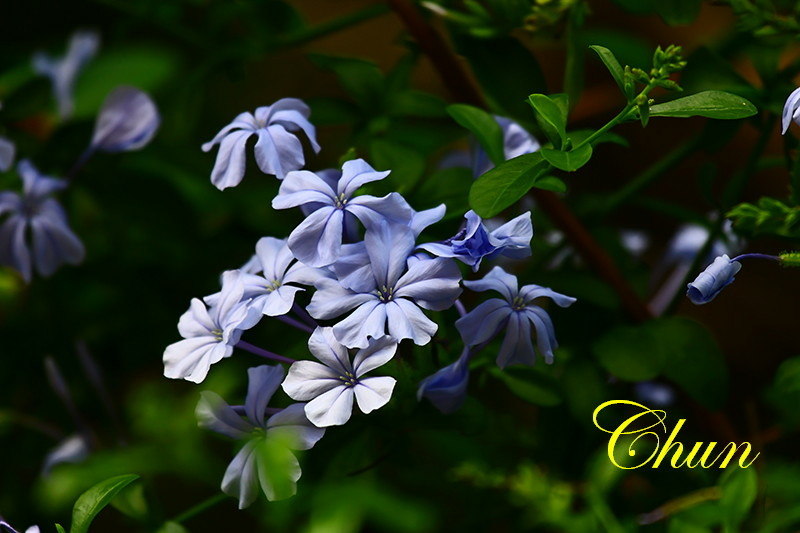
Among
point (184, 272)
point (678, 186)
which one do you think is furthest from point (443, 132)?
point (678, 186)

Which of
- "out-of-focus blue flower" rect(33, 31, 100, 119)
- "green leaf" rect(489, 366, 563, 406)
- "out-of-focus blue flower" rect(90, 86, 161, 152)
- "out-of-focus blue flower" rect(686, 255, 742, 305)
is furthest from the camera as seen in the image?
"out-of-focus blue flower" rect(33, 31, 100, 119)

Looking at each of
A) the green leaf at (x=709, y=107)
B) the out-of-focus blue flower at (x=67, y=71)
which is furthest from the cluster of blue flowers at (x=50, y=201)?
the green leaf at (x=709, y=107)

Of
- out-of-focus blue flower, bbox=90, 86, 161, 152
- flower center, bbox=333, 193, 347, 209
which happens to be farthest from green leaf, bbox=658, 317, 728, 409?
out-of-focus blue flower, bbox=90, 86, 161, 152

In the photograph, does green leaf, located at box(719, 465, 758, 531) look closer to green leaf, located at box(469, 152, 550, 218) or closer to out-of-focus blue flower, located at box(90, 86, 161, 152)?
green leaf, located at box(469, 152, 550, 218)

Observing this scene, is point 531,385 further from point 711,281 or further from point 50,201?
point 50,201

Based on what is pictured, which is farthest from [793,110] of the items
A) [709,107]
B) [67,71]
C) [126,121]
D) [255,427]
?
[67,71]
